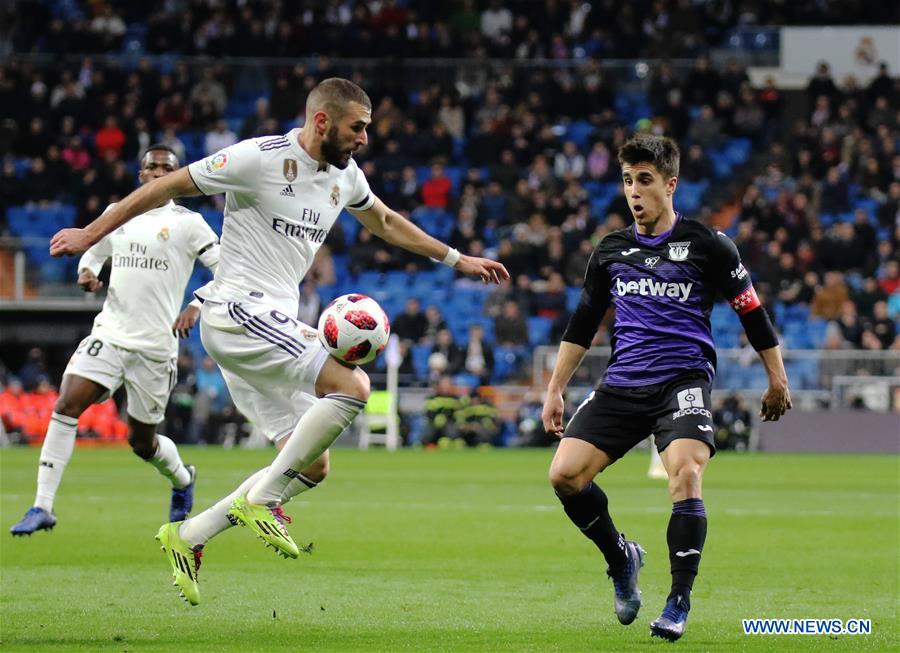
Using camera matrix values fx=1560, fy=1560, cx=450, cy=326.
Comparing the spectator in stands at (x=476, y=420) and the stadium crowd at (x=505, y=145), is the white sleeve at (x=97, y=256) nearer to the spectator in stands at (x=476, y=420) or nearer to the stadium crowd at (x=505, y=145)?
the spectator in stands at (x=476, y=420)

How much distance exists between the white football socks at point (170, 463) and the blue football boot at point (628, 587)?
4671 millimetres

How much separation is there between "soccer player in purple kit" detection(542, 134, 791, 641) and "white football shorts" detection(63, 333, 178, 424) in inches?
178

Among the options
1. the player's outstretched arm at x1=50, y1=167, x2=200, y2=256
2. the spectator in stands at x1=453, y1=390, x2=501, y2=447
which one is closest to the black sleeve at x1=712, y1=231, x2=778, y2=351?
the player's outstretched arm at x1=50, y1=167, x2=200, y2=256

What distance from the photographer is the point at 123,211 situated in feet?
24.5

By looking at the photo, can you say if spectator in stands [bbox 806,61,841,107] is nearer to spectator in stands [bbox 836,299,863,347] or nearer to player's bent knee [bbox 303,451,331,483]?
spectator in stands [bbox 836,299,863,347]

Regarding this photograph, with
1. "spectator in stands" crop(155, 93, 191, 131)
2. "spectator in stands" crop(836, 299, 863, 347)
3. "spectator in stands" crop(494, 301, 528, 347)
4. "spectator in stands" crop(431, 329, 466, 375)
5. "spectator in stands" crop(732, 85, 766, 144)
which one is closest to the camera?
"spectator in stands" crop(836, 299, 863, 347)

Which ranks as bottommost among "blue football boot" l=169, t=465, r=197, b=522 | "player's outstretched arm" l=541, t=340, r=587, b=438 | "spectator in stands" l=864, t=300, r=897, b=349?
"spectator in stands" l=864, t=300, r=897, b=349

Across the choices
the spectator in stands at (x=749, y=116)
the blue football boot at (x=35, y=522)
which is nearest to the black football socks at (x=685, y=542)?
the blue football boot at (x=35, y=522)

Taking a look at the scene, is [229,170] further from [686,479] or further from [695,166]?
[695,166]

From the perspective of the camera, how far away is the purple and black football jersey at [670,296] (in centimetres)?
771

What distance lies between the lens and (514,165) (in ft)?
109

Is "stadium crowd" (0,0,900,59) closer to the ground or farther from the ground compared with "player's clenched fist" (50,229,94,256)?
farther from the ground

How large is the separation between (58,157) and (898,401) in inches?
694

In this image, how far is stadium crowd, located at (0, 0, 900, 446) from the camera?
96.0 ft
